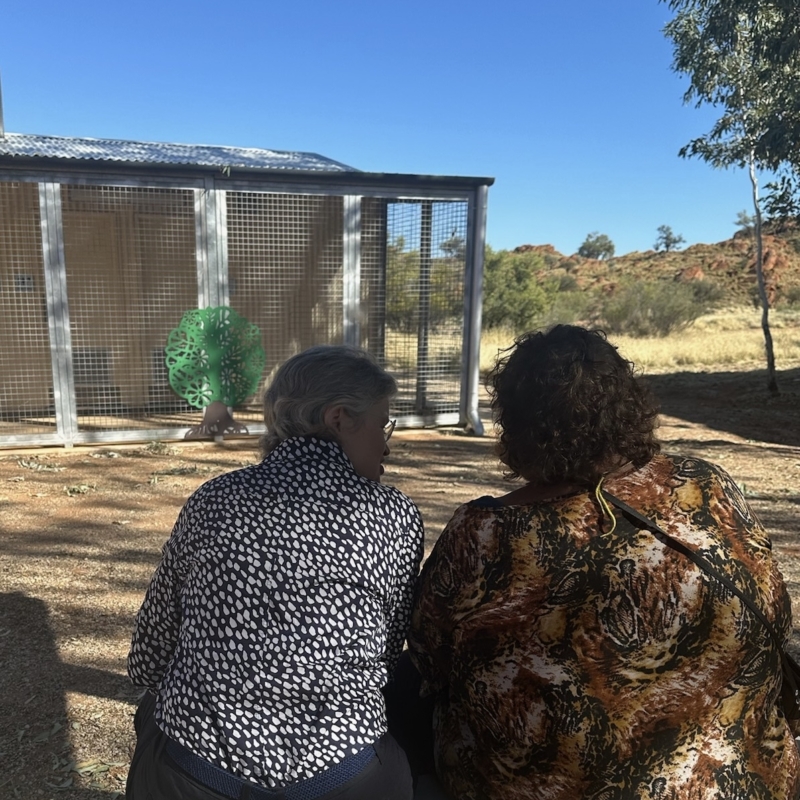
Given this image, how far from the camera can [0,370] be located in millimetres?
7133

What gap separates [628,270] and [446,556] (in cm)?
5198

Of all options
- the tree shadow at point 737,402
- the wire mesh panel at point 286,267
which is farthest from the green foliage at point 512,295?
the wire mesh panel at point 286,267

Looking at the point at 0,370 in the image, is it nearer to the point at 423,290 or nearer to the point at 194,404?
the point at 194,404

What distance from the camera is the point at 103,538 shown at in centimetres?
437

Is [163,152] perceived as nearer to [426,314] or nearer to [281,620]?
[426,314]

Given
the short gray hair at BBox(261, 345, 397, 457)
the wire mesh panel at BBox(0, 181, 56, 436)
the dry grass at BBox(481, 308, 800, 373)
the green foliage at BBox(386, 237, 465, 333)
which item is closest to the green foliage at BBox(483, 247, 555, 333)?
the dry grass at BBox(481, 308, 800, 373)

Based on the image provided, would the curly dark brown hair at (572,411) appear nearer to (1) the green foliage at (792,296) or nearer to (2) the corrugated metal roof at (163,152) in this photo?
(2) the corrugated metal roof at (163,152)

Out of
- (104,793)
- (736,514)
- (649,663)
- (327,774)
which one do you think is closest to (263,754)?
(327,774)

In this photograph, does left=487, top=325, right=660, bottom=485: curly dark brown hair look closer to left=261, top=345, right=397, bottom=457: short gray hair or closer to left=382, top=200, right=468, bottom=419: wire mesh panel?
left=261, top=345, right=397, bottom=457: short gray hair

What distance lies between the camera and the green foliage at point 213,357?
22.7ft

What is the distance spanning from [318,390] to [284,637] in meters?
0.48

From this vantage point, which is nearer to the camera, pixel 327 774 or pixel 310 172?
pixel 327 774

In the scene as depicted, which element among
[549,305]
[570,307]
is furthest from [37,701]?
[570,307]

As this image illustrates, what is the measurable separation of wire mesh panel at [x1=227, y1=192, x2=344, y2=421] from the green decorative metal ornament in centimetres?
76
